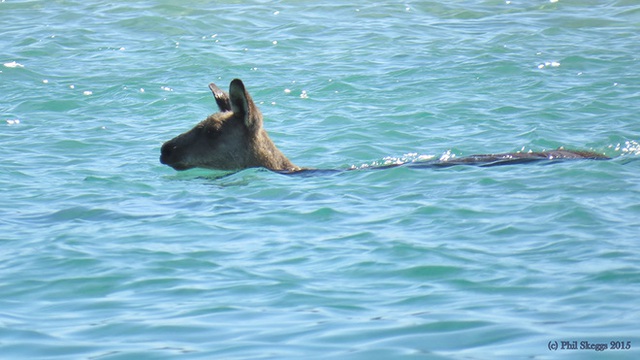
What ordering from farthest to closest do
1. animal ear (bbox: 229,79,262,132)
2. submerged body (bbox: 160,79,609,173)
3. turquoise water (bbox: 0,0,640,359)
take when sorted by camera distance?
submerged body (bbox: 160,79,609,173)
animal ear (bbox: 229,79,262,132)
turquoise water (bbox: 0,0,640,359)

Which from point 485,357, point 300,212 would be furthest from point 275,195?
point 485,357

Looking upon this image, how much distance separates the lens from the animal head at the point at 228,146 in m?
11.5

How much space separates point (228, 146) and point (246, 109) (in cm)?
49

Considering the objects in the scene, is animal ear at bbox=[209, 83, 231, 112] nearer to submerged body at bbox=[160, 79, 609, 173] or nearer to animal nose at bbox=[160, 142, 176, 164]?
submerged body at bbox=[160, 79, 609, 173]

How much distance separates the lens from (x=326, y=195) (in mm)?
10055

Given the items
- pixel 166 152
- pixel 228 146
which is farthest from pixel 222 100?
pixel 166 152

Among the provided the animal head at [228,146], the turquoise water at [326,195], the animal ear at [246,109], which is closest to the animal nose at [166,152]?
the animal head at [228,146]

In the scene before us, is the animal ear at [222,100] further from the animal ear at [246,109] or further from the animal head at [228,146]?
the animal ear at [246,109]

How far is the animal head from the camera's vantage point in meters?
11.5

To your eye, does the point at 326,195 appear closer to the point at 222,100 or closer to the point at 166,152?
the point at 166,152

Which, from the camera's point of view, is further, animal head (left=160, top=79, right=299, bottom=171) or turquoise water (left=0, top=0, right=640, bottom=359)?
animal head (left=160, top=79, right=299, bottom=171)

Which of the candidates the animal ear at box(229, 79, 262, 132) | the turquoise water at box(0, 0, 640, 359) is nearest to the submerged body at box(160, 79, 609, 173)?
the animal ear at box(229, 79, 262, 132)

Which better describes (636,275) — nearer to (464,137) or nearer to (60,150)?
(464,137)

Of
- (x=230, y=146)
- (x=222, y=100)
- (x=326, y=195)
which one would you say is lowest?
(x=326, y=195)
